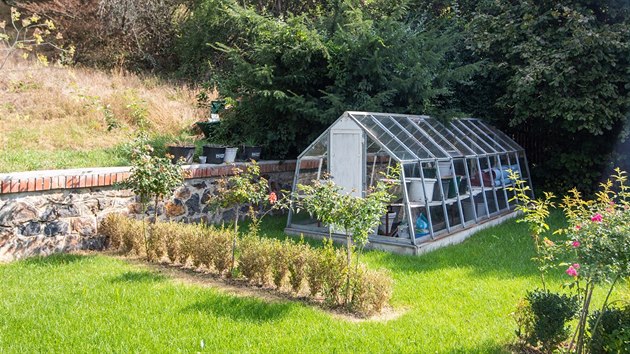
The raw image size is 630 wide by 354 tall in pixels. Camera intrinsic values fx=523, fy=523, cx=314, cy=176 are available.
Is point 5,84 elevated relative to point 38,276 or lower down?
elevated

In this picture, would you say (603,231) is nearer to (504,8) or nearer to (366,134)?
(366,134)

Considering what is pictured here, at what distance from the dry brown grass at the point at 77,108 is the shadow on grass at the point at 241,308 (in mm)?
5361

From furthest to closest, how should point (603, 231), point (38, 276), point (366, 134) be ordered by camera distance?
point (366, 134) → point (38, 276) → point (603, 231)

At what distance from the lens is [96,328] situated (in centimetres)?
443

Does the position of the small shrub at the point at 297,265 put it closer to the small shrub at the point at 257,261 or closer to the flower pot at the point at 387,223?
the small shrub at the point at 257,261

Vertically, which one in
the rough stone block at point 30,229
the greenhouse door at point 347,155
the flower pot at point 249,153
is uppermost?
the flower pot at point 249,153

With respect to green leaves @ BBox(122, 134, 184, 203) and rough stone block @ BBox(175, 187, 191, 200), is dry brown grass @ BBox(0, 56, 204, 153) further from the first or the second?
green leaves @ BBox(122, 134, 184, 203)

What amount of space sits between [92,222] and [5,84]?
240 inches

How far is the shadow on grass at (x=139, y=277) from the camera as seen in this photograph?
577cm

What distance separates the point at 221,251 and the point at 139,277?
95cm

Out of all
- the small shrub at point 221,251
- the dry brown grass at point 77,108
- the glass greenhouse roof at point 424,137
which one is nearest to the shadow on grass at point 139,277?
the small shrub at point 221,251

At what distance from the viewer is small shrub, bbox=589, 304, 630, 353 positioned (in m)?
3.70

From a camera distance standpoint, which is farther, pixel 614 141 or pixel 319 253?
pixel 614 141

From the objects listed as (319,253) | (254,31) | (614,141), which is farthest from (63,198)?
(614,141)
